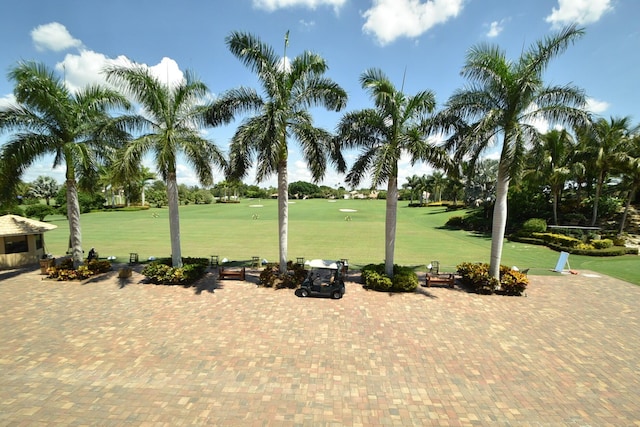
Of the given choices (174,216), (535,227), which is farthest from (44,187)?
(535,227)

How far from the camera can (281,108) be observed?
1320 cm

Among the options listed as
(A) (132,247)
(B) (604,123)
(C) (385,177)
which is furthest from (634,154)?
(A) (132,247)

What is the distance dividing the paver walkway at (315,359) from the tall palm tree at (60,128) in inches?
238

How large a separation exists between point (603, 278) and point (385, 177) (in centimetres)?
1410

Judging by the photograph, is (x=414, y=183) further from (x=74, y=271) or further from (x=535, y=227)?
(x=74, y=271)

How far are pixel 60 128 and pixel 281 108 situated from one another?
1156 centimetres

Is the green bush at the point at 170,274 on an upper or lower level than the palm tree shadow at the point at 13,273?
upper

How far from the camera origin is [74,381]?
6.86 m

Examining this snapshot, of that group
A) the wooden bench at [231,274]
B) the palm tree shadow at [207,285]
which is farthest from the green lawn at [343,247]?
the wooden bench at [231,274]

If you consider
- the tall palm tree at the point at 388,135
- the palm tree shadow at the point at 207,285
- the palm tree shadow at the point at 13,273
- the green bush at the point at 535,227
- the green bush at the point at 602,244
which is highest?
the tall palm tree at the point at 388,135

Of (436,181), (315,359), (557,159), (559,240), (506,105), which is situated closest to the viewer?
(315,359)

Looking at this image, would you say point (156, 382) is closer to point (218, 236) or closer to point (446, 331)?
point (446, 331)

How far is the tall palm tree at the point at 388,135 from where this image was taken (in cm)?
1260

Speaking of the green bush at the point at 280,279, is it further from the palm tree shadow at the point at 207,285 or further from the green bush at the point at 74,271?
the green bush at the point at 74,271
